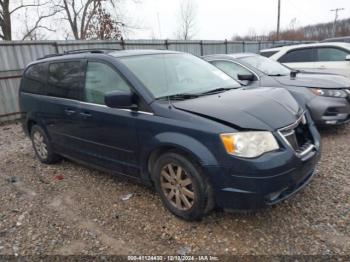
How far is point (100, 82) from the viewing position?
3539mm

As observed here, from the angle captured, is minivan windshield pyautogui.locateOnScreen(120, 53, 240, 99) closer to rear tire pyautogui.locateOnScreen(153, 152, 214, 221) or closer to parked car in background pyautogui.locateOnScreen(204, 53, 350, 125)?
rear tire pyautogui.locateOnScreen(153, 152, 214, 221)

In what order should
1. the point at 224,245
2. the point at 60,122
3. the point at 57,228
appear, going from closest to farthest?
1. the point at 224,245
2. the point at 57,228
3. the point at 60,122

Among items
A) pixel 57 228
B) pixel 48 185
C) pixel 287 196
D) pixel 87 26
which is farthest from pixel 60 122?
pixel 87 26

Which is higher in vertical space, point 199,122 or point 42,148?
point 199,122

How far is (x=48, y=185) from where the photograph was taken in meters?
4.16

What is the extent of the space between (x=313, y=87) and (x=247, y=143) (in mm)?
3420

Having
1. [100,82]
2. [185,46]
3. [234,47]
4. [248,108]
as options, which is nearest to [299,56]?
[185,46]

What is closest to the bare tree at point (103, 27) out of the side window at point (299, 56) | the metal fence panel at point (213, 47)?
the metal fence panel at point (213, 47)

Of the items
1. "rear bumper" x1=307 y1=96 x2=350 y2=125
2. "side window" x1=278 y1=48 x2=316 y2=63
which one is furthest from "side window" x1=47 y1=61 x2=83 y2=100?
"side window" x1=278 y1=48 x2=316 y2=63

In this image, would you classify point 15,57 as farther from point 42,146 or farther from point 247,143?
point 247,143

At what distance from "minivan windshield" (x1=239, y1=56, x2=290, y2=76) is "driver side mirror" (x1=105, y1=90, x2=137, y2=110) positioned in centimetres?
368

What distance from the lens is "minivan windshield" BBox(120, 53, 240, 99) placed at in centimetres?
321

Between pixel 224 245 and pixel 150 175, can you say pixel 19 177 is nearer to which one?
pixel 150 175

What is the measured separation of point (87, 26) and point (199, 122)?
70.6 feet
